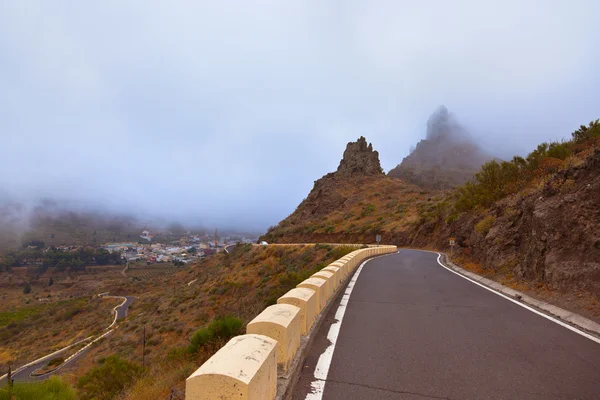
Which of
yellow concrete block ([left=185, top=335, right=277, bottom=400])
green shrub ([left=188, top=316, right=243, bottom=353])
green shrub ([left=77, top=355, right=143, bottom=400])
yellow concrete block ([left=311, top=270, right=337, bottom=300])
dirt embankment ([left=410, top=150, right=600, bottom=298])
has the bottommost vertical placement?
green shrub ([left=77, top=355, right=143, bottom=400])

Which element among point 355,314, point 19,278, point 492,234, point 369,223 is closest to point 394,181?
point 369,223

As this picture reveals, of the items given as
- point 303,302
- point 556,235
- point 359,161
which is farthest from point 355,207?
point 303,302

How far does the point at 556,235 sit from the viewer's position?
9.73m

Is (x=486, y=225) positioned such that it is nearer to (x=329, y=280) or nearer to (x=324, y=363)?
(x=329, y=280)

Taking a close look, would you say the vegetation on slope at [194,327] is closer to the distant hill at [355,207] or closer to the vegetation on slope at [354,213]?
the vegetation on slope at [354,213]

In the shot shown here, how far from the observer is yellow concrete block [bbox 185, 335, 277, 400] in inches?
103

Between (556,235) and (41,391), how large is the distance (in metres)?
11.8

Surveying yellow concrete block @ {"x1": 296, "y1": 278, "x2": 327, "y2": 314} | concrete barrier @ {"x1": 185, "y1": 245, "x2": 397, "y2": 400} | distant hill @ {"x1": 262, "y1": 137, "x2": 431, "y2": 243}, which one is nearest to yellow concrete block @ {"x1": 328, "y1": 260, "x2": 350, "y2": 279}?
yellow concrete block @ {"x1": 296, "y1": 278, "x2": 327, "y2": 314}

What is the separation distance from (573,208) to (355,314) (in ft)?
22.2

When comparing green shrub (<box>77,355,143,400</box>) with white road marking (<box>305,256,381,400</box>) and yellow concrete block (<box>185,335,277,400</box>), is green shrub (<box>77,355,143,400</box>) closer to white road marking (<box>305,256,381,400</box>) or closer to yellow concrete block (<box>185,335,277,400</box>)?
white road marking (<box>305,256,381,400</box>)

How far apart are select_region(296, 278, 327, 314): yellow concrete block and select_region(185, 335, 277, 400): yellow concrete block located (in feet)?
12.5

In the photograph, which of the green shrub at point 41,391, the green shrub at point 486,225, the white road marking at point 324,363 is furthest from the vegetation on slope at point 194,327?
the green shrub at point 486,225

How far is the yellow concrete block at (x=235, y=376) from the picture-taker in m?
2.62

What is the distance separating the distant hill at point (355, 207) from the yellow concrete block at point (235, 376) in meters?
45.0
